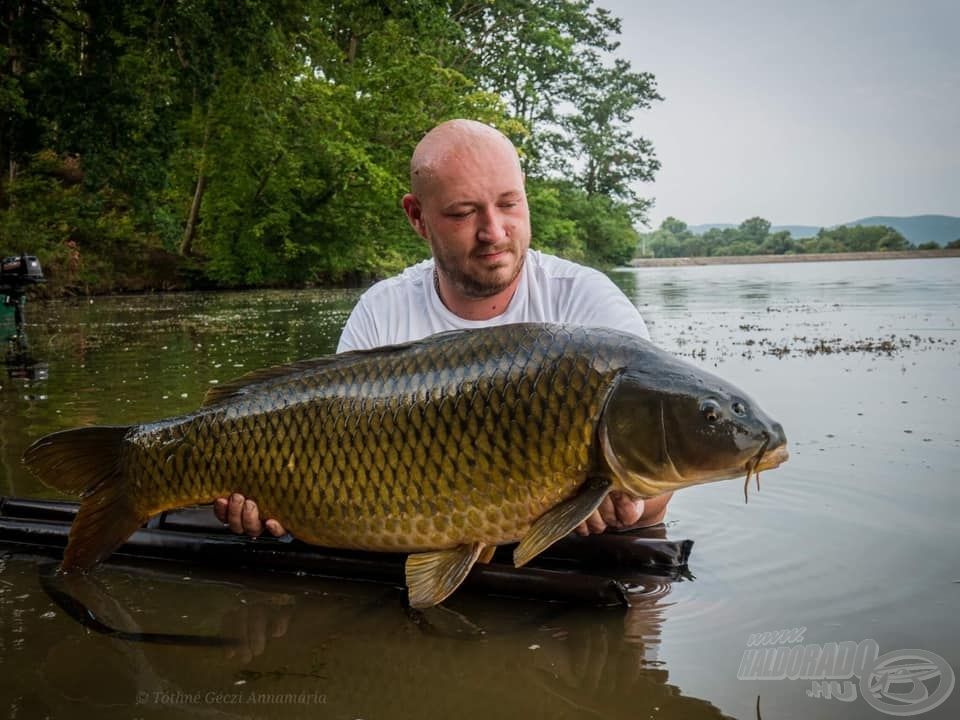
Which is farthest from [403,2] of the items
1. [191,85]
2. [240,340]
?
[240,340]

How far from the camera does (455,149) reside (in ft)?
8.71

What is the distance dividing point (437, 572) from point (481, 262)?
101 centimetres

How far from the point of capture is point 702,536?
Answer: 3111 mm

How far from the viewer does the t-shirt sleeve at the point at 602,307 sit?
2.66 m

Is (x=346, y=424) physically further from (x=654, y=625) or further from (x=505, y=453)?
(x=654, y=625)

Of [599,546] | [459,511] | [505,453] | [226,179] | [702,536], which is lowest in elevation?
[702,536]

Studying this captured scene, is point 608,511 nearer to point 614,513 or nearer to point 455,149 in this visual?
point 614,513

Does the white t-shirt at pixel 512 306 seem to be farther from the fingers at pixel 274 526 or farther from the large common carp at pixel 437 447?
the fingers at pixel 274 526

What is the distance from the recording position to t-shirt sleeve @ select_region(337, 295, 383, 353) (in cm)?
293

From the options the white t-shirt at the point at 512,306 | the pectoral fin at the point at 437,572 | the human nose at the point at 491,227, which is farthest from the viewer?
the white t-shirt at the point at 512,306

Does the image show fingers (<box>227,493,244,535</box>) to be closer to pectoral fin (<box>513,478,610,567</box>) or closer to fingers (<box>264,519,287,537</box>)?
fingers (<box>264,519,287,537</box>)

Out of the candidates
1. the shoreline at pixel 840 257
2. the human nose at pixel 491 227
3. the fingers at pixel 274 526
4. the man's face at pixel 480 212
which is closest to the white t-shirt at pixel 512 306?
the man's face at pixel 480 212

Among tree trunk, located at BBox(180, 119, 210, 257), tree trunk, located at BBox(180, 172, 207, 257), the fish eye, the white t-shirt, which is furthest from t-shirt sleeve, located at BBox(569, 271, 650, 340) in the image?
tree trunk, located at BBox(180, 172, 207, 257)

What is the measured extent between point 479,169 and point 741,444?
124 cm
